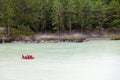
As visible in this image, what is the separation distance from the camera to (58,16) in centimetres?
7962

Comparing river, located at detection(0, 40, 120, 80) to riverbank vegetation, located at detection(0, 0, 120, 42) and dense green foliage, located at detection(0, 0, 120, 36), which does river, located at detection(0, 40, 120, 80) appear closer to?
riverbank vegetation, located at detection(0, 0, 120, 42)

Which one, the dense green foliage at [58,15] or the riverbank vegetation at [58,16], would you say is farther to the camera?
the dense green foliage at [58,15]

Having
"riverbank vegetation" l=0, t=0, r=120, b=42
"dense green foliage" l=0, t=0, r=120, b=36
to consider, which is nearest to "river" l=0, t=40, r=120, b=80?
"riverbank vegetation" l=0, t=0, r=120, b=42

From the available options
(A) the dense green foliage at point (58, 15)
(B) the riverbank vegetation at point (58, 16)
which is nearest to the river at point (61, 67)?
(B) the riverbank vegetation at point (58, 16)

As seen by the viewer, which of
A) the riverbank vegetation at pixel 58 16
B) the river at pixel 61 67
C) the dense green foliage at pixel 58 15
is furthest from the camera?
the dense green foliage at pixel 58 15

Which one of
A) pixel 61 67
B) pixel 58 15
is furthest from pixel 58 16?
pixel 61 67

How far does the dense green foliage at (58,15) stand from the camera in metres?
78.5

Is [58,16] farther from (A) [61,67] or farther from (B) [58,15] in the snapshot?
(A) [61,67]

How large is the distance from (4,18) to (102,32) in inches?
854

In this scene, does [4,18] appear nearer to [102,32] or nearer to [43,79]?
[102,32]

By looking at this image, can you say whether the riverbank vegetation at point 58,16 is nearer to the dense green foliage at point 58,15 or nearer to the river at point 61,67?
the dense green foliage at point 58,15

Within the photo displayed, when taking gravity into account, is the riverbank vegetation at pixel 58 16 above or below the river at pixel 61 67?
above

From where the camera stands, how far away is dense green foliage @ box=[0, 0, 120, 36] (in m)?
78.5

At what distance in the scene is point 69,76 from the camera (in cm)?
3156
